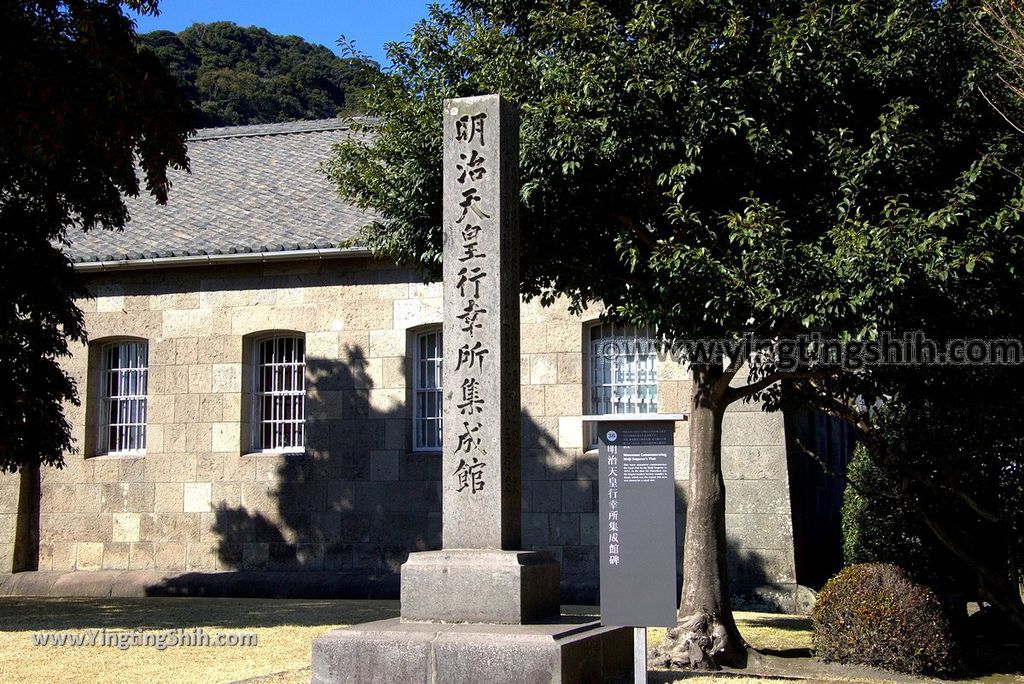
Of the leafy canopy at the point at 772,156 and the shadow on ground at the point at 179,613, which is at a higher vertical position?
the leafy canopy at the point at 772,156

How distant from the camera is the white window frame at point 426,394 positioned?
1548 centimetres

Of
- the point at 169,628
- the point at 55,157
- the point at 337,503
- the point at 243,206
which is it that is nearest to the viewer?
the point at 55,157

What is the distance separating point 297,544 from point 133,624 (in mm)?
4055

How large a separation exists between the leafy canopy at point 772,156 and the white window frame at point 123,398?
8.42 metres

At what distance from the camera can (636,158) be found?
9047 mm

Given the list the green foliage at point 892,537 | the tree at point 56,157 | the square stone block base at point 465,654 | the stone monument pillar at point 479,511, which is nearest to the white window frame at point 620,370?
the green foliage at point 892,537

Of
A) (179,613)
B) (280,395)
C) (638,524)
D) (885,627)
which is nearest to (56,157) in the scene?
(179,613)

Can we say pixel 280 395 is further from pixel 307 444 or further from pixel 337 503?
pixel 337 503

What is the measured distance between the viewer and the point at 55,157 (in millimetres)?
10820

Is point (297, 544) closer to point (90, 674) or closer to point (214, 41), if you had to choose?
point (90, 674)

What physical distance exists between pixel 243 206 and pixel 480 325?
10.3 meters

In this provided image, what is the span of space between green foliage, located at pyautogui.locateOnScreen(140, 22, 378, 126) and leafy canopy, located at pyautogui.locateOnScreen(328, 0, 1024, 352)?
24957 millimetres

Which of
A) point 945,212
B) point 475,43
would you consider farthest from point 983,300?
point 475,43

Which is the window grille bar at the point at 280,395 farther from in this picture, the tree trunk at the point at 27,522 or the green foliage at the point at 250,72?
the green foliage at the point at 250,72
